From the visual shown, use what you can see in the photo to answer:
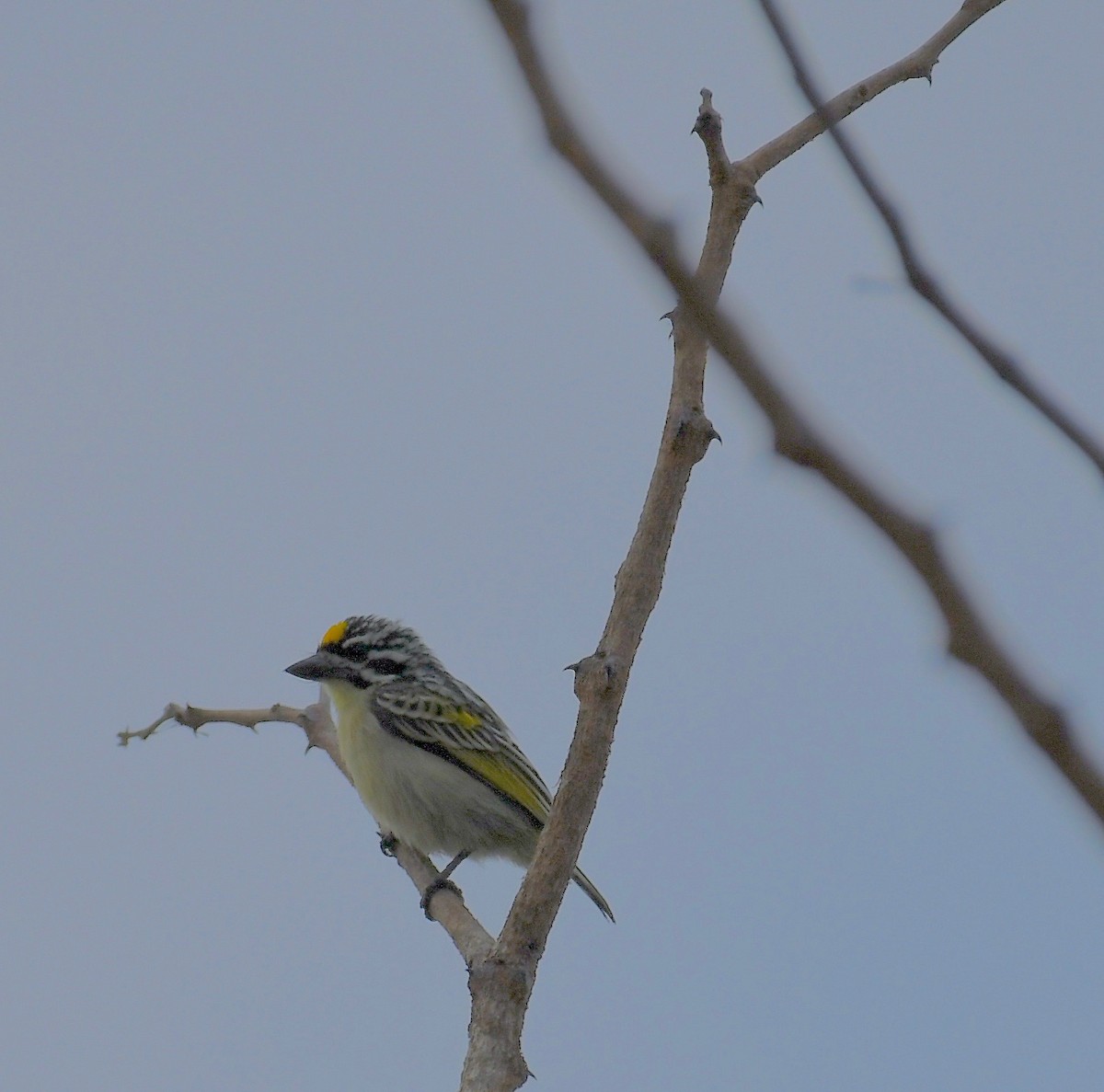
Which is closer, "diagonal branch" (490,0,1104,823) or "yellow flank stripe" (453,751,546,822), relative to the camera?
Answer: "diagonal branch" (490,0,1104,823)

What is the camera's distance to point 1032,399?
1.44m

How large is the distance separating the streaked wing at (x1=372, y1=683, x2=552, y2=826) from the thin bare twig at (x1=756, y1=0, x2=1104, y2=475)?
22.7 feet

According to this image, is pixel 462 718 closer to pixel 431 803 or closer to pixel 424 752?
pixel 424 752

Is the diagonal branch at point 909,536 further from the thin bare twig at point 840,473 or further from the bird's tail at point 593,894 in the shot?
the bird's tail at point 593,894

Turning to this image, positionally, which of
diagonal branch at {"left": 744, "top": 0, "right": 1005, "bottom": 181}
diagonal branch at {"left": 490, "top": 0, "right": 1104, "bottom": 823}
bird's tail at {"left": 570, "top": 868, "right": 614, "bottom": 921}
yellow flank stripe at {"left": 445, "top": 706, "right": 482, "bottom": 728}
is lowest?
diagonal branch at {"left": 490, "top": 0, "right": 1104, "bottom": 823}

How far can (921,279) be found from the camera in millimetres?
1568

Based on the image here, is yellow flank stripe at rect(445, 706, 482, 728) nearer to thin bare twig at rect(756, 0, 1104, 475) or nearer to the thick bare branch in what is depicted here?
the thick bare branch

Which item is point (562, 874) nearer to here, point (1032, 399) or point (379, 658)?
point (1032, 399)

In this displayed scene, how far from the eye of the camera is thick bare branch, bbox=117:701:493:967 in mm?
5785

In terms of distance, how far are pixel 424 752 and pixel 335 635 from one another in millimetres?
1232

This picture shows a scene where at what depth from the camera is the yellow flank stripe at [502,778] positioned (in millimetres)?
8273

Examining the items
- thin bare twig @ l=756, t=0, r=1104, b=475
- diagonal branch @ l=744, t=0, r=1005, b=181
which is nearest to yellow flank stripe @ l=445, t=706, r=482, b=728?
diagonal branch @ l=744, t=0, r=1005, b=181

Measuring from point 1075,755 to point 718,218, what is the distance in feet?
11.3

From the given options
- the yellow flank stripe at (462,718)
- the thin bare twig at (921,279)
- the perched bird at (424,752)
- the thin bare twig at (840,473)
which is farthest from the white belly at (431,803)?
the thin bare twig at (840,473)
